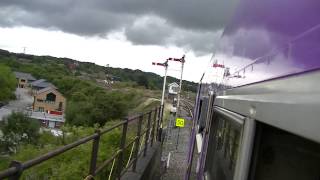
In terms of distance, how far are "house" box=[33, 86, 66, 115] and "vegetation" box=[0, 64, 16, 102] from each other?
21412 mm

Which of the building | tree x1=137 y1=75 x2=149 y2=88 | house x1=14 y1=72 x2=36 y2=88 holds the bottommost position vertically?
the building

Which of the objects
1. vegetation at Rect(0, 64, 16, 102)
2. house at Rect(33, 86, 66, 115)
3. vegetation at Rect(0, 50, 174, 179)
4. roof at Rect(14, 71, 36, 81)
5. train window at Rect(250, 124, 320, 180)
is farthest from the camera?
roof at Rect(14, 71, 36, 81)

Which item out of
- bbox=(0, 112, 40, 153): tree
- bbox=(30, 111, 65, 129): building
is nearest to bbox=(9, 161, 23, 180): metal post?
bbox=(0, 112, 40, 153): tree

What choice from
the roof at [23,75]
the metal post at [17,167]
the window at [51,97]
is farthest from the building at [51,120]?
the metal post at [17,167]

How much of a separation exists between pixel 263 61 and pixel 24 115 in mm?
74821

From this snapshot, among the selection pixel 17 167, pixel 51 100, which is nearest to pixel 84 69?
pixel 51 100

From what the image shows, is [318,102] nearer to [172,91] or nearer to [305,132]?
[305,132]

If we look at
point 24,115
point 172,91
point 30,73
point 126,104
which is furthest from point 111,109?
point 30,73

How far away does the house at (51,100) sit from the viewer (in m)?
104

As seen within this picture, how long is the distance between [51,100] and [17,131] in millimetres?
37967

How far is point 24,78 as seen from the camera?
142125mm

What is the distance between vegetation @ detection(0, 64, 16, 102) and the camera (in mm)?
127750

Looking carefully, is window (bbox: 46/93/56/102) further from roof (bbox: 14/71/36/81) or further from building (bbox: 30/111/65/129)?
roof (bbox: 14/71/36/81)

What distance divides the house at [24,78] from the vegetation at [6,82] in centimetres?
445
